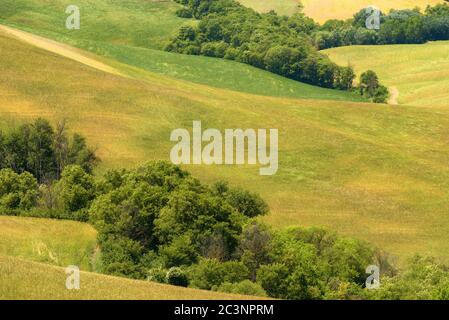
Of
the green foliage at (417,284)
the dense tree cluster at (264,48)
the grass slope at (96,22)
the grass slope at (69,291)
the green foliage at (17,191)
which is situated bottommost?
the green foliage at (417,284)

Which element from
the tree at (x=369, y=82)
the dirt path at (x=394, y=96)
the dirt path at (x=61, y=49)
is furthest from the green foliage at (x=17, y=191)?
the tree at (x=369, y=82)

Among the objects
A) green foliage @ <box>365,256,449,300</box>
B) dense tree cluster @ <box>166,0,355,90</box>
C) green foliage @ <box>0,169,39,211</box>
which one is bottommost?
green foliage @ <box>365,256,449,300</box>

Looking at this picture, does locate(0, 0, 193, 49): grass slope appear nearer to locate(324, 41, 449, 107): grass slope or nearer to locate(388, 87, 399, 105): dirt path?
locate(324, 41, 449, 107): grass slope

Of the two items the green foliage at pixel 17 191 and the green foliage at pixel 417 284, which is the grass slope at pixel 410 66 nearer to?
the green foliage at pixel 17 191

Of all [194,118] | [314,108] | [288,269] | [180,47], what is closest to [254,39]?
[180,47]

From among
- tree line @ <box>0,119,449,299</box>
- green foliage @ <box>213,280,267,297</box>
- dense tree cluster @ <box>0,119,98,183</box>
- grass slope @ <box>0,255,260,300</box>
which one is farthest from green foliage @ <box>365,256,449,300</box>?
dense tree cluster @ <box>0,119,98,183</box>

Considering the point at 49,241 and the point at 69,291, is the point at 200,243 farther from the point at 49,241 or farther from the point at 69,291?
the point at 69,291
